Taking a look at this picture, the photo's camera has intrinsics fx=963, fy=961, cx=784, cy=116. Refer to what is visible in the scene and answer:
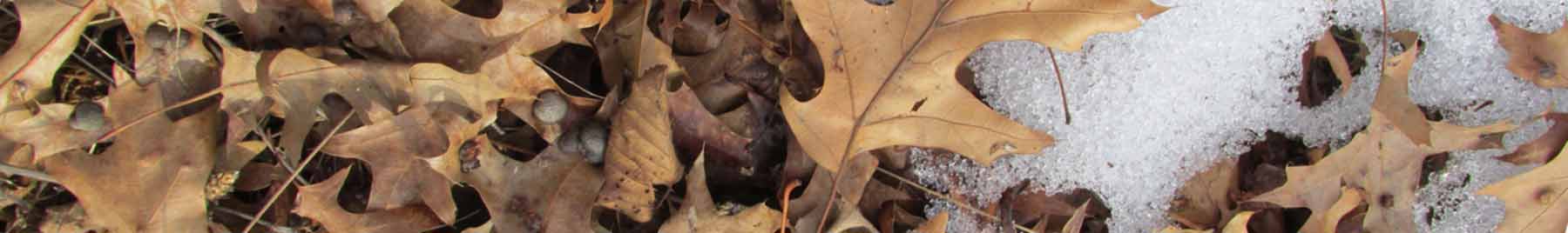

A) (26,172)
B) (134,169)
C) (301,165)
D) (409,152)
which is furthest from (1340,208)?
(26,172)

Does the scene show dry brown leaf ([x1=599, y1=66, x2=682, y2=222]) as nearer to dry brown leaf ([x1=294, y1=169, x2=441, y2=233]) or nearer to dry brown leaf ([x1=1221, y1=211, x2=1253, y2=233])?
dry brown leaf ([x1=294, y1=169, x2=441, y2=233])

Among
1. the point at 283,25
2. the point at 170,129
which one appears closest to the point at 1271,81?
the point at 283,25

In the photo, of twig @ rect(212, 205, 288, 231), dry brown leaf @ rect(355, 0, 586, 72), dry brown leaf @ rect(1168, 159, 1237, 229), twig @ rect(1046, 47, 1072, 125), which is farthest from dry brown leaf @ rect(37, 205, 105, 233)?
dry brown leaf @ rect(1168, 159, 1237, 229)

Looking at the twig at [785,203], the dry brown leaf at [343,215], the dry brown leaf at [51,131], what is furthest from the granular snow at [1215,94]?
the dry brown leaf at [51,131]

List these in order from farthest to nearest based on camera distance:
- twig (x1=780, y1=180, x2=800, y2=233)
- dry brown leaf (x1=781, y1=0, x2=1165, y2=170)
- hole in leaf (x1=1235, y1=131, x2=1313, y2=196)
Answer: hole in leaf (x1=1235, y1=131, x2=1313, y2=196) → twig (x1=780, y1=180, x2=800, y2=233) → dry brown leaf (x1=781, y1=0, x2=1165, y2=170)

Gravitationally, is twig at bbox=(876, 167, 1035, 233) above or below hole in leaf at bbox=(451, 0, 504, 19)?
below

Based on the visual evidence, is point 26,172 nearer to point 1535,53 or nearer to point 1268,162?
point 1268,162

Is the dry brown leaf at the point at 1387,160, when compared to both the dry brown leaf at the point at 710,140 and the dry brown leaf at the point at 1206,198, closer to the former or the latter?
the dry brown leaf at the point at 1206,198

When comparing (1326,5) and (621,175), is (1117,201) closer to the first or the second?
(1326,5)
